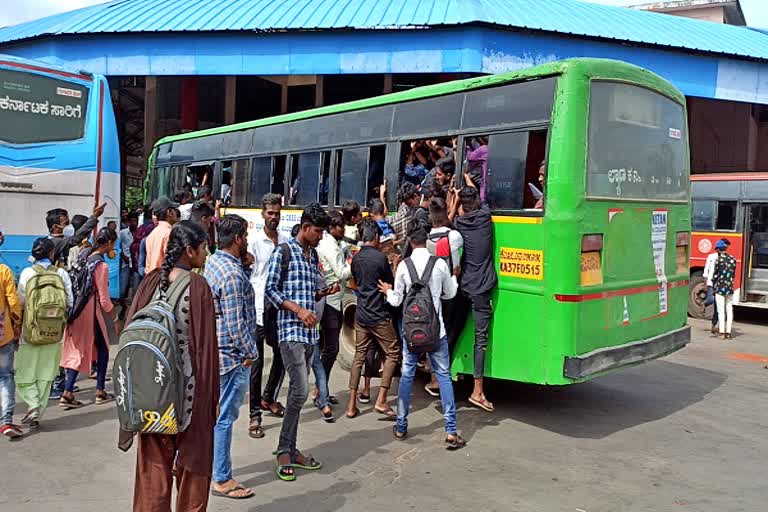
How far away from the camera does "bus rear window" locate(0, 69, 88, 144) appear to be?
30.0 feet

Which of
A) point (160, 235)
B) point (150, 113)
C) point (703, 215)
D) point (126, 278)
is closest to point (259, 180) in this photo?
point (126, 278)

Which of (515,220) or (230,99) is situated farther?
(230,99)

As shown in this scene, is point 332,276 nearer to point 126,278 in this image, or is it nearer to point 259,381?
point 259,381

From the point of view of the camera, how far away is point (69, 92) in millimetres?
9836

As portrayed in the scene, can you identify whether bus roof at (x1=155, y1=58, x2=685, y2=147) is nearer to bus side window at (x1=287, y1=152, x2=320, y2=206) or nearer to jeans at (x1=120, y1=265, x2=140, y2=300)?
bus side window at (x1=287, y1=152, x2=320, y2=206)

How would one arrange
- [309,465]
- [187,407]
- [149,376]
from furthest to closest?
[309,465] < [187,407] < [149,376]

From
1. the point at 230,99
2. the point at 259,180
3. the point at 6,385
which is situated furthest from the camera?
the point at 230,99

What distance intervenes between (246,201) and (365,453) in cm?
681

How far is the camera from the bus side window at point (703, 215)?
14.5 m

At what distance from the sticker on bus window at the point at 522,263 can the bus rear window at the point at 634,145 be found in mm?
719

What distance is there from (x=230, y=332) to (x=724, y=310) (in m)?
9.93

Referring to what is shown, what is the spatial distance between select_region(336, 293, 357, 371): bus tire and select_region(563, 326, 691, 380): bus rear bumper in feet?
10.8

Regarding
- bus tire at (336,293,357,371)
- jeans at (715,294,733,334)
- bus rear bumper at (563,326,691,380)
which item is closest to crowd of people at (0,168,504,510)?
bus tire at (336,293,357,371)

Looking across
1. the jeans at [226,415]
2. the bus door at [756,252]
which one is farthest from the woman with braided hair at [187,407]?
the bus door at [756,252]
